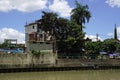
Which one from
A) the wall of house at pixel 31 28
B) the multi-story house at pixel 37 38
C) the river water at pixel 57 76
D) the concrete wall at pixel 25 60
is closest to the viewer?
the river water at pixel 57 76

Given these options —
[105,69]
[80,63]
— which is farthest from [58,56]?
[105,69]

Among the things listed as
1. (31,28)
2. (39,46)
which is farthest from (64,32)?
(31,28)

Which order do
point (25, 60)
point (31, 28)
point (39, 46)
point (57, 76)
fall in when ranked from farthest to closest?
1. point (31, 28)
2. point (39, 46)
3. point (25, 60)
4. point (57, 76)

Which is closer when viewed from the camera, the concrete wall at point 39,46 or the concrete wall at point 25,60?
the concrete wall at point 25,60

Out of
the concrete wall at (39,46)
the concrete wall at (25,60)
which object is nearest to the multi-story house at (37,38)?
the concrete wall at (39,46)

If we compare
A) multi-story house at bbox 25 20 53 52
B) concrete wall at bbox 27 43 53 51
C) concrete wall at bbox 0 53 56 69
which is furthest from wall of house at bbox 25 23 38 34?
concrete wall at bbox 0 53 56 69

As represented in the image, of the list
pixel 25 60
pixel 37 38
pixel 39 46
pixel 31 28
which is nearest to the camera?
pixel 25 60

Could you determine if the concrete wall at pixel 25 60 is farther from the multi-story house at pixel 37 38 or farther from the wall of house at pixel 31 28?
the wall of house at pixel 31 28

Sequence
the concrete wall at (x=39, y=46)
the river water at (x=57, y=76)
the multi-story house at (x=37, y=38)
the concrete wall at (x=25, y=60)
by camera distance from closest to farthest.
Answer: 1. the river water at (x=57, y=76)
2. the concrete wall at (x=25, y=60)
3. the concrete wall at (x=39, y=46)
4. the multi-story house at (x=37, y=38)

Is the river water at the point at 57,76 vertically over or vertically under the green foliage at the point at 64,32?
under

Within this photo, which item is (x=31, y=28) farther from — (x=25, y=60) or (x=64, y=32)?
(x=25, y=60)

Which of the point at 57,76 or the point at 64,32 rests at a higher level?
the point at 64,32

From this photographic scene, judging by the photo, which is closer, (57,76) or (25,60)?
(57,76)

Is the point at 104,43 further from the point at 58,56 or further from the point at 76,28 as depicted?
the point at 58,56
